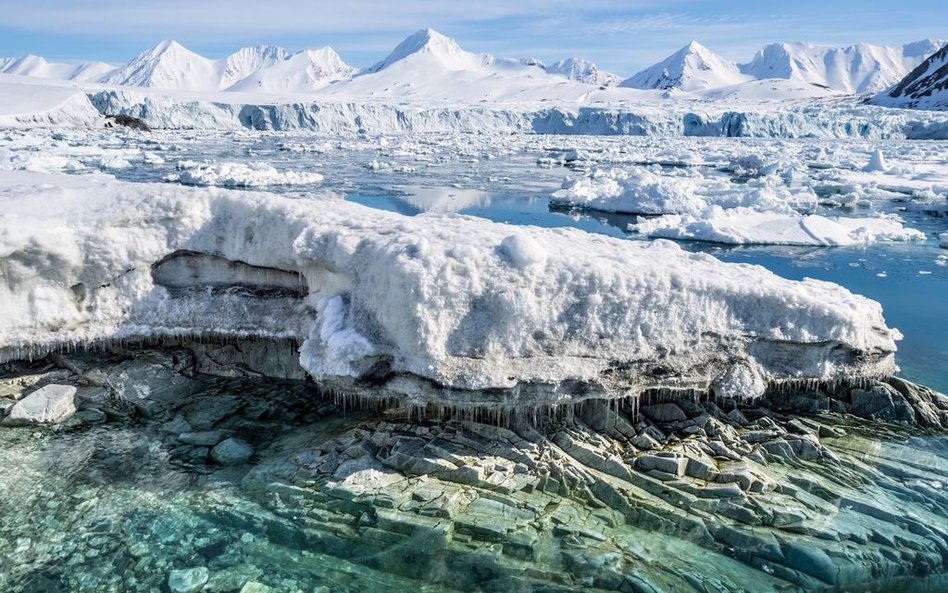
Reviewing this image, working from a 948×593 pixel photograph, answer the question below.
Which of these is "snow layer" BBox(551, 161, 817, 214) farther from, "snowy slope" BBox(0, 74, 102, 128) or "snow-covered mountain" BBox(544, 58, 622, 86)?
"snow-covered mountain" BBox(544, 58, 622, 86)

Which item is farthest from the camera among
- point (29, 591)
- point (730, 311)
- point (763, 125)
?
point (763, 125)

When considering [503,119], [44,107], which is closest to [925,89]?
[503,119]

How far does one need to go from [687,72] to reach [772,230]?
15605cm

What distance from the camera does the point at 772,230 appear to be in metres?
14.5

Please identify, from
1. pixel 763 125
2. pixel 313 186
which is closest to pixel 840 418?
pixel 313 186

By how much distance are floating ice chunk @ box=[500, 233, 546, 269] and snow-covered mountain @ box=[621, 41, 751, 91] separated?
495ft

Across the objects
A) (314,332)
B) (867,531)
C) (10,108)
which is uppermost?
(10,108)

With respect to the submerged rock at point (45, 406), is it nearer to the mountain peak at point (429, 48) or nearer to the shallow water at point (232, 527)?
the shallow water at point (232, 527)

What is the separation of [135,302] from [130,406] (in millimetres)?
1024

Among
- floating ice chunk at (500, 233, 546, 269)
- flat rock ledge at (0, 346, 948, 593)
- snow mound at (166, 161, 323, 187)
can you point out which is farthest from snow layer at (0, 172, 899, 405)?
snow mound at (166, 161, 323, 187)

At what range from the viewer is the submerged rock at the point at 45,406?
6.10 meters

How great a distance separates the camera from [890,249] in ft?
45.2

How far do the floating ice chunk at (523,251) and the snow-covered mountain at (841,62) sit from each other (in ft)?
643

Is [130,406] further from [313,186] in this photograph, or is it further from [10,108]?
[10,108]
